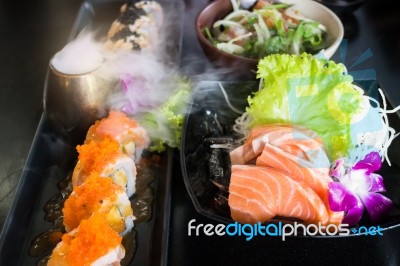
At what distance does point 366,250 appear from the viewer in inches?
44.8

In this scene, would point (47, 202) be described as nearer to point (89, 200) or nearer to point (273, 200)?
point (89, 200)

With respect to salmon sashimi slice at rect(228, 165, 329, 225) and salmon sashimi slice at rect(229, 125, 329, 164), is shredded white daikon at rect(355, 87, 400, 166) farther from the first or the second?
salmon sashimi slice at rect(228, 165, 329, 225)

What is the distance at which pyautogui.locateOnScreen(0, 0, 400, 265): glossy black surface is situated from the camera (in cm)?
113

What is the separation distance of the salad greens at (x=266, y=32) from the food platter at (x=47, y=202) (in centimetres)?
63

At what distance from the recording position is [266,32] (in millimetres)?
1713

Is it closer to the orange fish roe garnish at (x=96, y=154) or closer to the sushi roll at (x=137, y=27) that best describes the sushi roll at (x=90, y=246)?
the orange fish roe garnish at (x=96, y=154)

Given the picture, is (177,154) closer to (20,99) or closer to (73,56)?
(73,56)

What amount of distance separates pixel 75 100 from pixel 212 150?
21.4 inches

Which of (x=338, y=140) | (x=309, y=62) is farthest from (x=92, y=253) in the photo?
(x=309, y=62)

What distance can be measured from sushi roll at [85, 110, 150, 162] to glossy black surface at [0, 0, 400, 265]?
14cm

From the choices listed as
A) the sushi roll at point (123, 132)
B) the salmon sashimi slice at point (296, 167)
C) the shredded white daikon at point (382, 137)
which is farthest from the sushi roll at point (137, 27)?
the shredded white daikon at point (382, 137)

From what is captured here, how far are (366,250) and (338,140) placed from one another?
340mm

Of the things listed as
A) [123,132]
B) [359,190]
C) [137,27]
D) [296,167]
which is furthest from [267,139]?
[137,27]

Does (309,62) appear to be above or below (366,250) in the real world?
above
